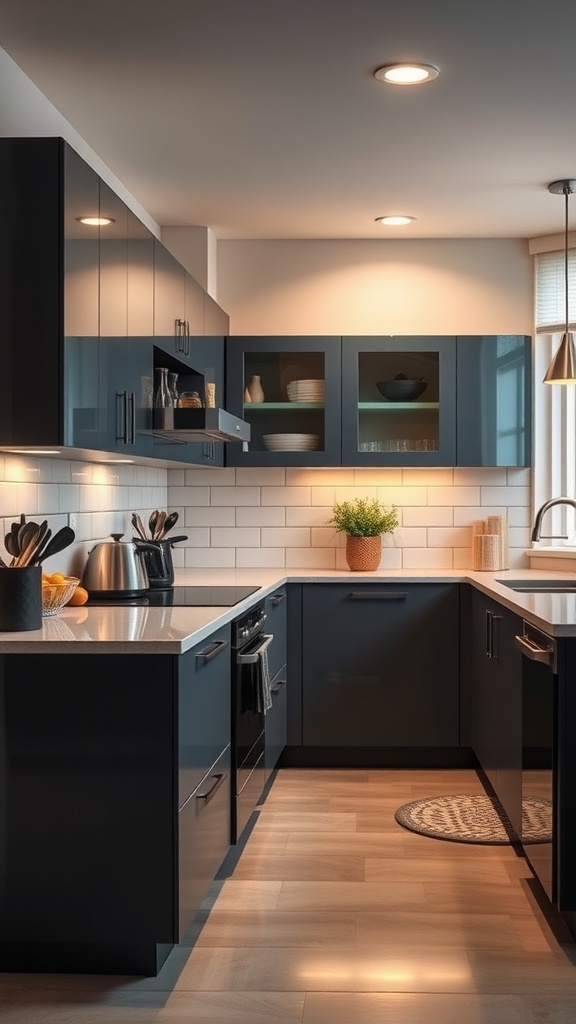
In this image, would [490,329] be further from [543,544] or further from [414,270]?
[543,544]

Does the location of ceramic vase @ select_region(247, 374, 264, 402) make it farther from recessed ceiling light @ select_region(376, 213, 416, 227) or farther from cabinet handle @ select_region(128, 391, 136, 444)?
cabinet handle @ select_region(128, 391, 136, 444)

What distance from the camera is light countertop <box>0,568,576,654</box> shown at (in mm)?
2738

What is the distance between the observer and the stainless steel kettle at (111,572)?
404 cm

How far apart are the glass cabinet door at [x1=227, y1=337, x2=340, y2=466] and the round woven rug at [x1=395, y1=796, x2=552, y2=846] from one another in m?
1.73

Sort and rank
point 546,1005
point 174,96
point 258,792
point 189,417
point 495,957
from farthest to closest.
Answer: point 258,792, point 189,417, point 174,96, point 495,957, point 546,1005

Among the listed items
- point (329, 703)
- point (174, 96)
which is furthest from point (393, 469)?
point (174, 96)

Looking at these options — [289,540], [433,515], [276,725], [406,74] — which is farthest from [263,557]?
[406,74]

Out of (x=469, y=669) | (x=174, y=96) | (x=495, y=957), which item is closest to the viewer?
(x=495, y=957)

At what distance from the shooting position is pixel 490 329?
5703mm

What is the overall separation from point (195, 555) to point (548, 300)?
2.19 meters

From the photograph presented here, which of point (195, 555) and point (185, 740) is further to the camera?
point (195, 555)

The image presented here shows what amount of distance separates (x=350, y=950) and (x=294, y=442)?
9.45ft

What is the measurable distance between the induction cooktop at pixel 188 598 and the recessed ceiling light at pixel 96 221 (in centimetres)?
123

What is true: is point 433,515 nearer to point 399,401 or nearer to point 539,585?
point 399,401
